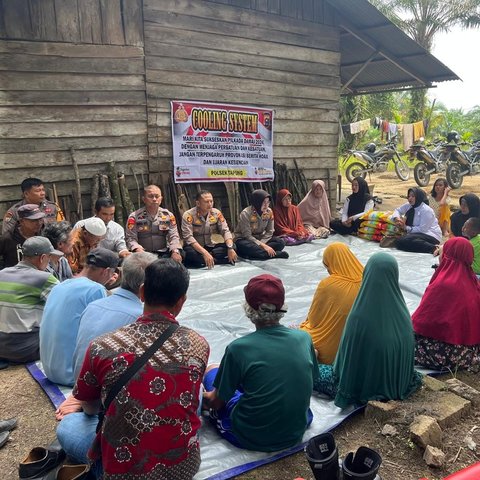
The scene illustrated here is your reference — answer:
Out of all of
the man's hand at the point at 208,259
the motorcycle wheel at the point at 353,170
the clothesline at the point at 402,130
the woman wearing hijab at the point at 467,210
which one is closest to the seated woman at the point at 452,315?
the woman wearing hijab at the point at 467,210

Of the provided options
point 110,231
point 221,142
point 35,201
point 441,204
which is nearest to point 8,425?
point 110,231

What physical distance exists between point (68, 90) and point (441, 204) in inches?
233

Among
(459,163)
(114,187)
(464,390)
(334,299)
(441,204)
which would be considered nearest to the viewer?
(464,390)

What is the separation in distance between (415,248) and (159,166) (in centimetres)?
406

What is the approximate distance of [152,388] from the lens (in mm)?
1805

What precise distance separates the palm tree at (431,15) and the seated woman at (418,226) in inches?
634

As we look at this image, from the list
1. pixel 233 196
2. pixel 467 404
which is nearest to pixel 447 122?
pixel 233 196

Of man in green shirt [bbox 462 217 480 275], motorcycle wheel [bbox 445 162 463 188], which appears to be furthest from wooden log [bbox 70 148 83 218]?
motorcycle wheel [bbox 445 162 463 188]

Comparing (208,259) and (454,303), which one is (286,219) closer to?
(208,259)

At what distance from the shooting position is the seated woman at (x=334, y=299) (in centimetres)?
316

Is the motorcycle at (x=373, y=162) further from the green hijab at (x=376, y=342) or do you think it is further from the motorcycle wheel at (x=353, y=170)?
the green hijab at (x=376, y=342)

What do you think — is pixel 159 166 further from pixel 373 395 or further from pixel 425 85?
pixel 425 85

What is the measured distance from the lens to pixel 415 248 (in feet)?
22.9

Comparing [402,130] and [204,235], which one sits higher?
[402,130]
